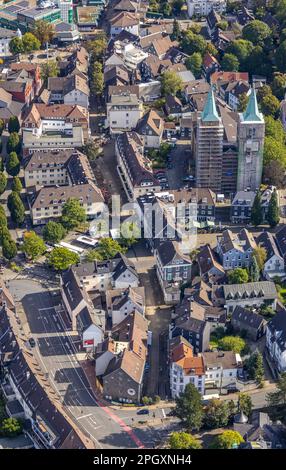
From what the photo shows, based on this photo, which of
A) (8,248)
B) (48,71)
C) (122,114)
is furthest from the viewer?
(48,71)

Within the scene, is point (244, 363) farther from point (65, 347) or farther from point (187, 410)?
point (65, 347)

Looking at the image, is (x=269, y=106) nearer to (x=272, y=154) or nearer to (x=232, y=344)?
(x=272, y=154)

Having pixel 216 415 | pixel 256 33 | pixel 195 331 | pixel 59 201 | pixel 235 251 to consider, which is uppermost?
pixel 256 33

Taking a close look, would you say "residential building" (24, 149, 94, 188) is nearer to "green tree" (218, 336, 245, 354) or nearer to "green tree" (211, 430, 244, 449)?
"green tree" (218, 336, 245, 354)

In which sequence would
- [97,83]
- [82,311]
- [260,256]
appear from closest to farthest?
1. [82,311]
2. [260,256]
3. [97,83]

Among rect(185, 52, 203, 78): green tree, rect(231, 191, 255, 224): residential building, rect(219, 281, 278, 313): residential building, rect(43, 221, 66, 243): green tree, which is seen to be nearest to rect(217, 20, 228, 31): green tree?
rect(185, 52, 203, 78): green tree

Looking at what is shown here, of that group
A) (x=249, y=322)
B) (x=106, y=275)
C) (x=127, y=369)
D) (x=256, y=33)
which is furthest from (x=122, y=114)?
(x=127, y=369)

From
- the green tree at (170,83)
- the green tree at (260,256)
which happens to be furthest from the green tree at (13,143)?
the green tree at (260,256)
